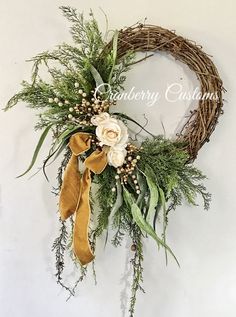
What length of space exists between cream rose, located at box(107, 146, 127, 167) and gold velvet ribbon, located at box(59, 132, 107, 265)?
0.05 feet

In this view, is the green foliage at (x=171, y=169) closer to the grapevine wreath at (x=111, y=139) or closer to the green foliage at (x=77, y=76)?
the grapevine wreath at (x=111, y=139)

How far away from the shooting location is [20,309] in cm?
121

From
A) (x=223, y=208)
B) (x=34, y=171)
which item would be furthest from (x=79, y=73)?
(x=223, y=208)

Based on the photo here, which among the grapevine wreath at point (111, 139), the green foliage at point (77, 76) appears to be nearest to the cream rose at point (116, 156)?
the grapevine wreath at point (111, 139)

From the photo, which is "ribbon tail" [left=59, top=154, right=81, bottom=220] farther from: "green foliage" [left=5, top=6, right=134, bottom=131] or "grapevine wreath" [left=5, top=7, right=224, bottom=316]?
"green foliage" [left=5, top=6, right=134, bottom=131]

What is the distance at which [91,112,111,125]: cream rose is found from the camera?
39.4 inches

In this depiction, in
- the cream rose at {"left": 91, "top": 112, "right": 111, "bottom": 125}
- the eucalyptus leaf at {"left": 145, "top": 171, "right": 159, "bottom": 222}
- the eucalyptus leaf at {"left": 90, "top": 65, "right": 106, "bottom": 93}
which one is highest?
the eucalyptus leaf at {"left": 90, "top": 65, "right": 106, "bottom": 93}

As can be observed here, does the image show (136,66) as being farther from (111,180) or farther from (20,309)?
(20,309)

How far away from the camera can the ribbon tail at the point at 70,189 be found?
3.37 feet

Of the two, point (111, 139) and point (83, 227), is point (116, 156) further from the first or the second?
point (83, 227)

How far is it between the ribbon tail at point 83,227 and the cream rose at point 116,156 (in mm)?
73

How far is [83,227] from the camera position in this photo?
1.01m

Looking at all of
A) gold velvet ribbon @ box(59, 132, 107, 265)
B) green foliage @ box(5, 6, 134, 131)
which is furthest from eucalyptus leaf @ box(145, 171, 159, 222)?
green foliage @ box(5, 6, 134, 131)

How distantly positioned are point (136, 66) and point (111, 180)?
0.36m
